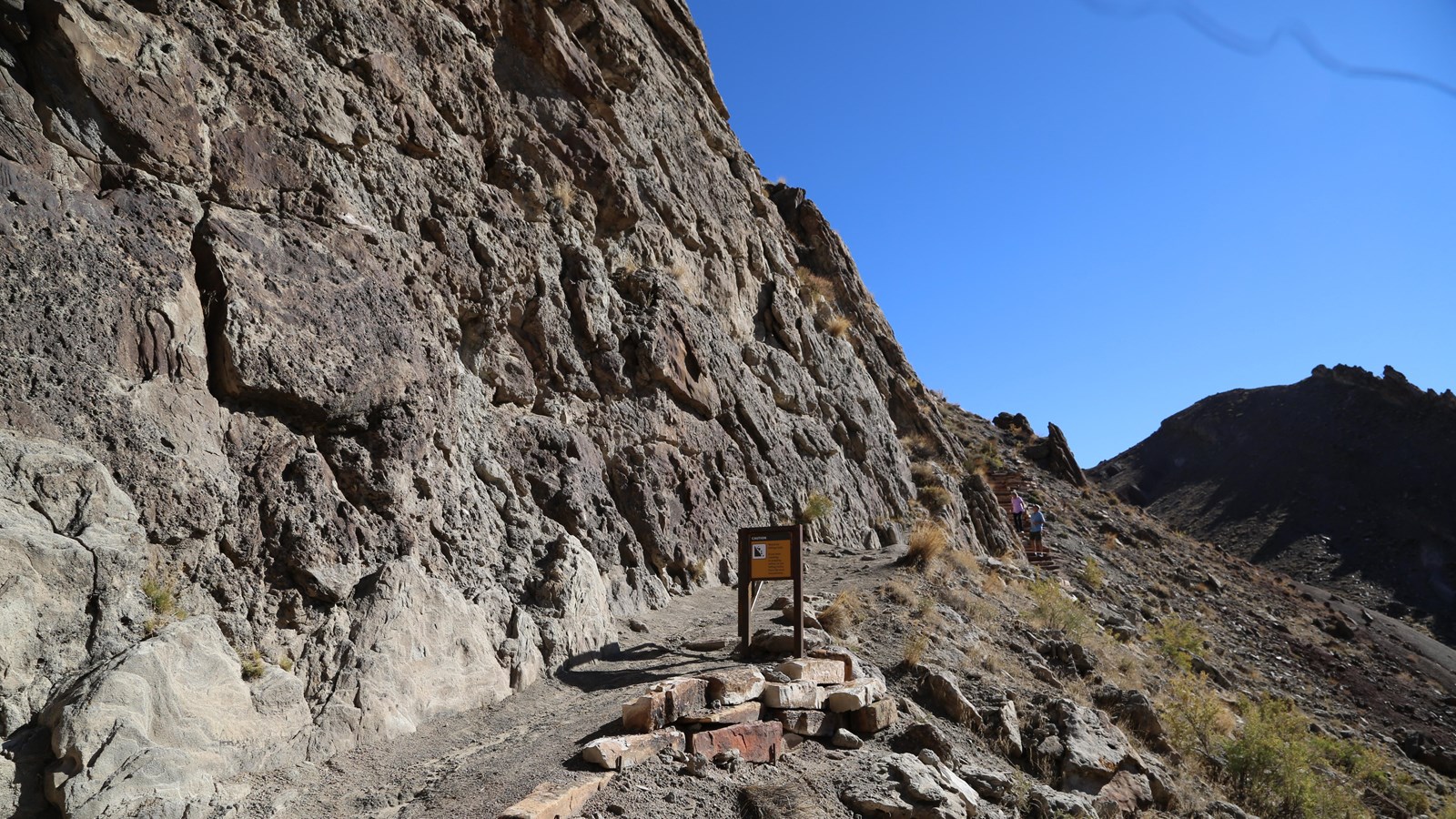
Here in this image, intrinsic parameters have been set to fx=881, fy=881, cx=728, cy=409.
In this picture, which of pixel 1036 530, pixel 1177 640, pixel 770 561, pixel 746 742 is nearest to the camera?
pixel 746 742

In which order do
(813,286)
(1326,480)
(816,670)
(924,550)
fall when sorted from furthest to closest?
(1326,480)
(813,286)
(924,550)
(816,670)

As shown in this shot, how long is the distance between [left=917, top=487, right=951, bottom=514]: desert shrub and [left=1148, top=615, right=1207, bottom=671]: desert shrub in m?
5.26

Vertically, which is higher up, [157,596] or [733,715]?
[157,596]

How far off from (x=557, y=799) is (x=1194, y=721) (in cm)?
1012

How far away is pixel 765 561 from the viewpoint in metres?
8.46

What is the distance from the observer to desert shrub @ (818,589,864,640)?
9.45 metres

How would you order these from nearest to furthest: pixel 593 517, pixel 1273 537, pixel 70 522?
pixel 70 522 → pixel 593 517 → pixel 1273 537

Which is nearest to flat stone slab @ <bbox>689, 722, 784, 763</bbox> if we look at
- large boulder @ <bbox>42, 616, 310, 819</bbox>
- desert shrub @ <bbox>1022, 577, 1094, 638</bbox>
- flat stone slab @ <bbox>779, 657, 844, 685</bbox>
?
flat stone slab @ <bbox>779, 657, 844, 685</bbox>

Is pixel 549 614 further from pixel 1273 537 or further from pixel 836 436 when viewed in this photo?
pixel 1273 537

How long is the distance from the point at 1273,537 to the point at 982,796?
49306 millimetres

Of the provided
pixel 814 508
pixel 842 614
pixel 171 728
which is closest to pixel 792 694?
pixel 842 614

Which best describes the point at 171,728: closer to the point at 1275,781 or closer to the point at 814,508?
the point at 814,508

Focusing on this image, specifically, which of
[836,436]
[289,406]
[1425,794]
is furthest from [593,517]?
[1425,794]

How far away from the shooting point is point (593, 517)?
382 inches
